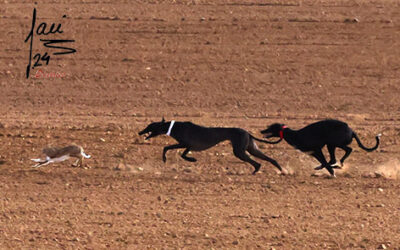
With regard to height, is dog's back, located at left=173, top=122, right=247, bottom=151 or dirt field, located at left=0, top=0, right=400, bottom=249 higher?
dog's back, located at left=173, top=122, right=247, bottom=151

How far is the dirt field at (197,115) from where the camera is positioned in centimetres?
1312

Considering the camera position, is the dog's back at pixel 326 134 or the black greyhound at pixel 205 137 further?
the dog's back at pixel 326 134

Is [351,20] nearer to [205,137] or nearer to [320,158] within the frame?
[320,158]

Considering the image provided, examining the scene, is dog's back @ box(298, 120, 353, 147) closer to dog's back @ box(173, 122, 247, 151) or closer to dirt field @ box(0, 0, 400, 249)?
dirt field @ box(0, 0, 400, 249)

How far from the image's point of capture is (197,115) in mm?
24688

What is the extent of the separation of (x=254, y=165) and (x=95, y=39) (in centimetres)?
1514

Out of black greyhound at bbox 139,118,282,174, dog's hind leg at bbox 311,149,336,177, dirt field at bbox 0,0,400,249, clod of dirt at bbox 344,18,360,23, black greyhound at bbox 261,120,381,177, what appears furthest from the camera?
clod of dirt at bbox 344,18,360,23

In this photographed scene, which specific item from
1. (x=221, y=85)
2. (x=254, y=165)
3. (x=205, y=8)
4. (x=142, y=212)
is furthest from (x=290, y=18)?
(x=142, y=212)

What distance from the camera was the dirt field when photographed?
43.0 feet
